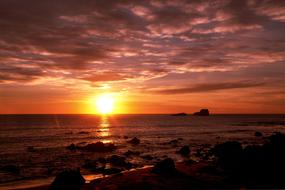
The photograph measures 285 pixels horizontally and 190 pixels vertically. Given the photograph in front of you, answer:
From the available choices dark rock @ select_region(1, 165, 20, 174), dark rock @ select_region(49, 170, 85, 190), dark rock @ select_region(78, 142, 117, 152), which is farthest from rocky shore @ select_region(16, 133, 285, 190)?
dark rock @ select_region(78, 142, 117, 152)

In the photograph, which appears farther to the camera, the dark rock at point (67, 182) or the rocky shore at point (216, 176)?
the rocky shore at point (216, 176)

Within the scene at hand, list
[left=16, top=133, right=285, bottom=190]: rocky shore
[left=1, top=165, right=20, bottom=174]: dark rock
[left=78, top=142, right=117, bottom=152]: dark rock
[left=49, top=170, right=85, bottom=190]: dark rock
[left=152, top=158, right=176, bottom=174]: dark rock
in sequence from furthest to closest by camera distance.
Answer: [left=78, top=142, right=117, bottom=152]: dark rock → [left=1, top=165, right=20, bottom=174]: dark rock → [left=152, top=158, right=176, bottom=174]: dark rock → [left=16, top=133, right=285, bottom=190]: rocky shore → [left=49, top=170, right=85, bottom=190]: dark rock

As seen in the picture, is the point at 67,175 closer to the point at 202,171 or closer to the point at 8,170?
the point at 202,171

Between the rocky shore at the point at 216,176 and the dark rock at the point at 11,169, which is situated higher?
the rocky shore at the point at 216,176

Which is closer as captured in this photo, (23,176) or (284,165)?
(284,165)

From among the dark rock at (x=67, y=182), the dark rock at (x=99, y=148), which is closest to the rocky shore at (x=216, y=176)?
the dark rock at (x=67, y=182)

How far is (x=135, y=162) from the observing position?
45406 mm

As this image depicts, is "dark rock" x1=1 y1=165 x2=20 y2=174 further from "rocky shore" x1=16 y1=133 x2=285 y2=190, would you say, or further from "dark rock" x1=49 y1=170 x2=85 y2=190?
"dark rock" x1=49 y1=170 x2=85 y2=190

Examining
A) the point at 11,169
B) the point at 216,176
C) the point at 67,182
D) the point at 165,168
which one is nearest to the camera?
the point at 67,182

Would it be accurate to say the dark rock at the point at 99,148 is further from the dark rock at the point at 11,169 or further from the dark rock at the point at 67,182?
the dark rock at the point at 67,182

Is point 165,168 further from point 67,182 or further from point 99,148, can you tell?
point 99,148

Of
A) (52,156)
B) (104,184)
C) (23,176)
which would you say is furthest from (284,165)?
(52,156)

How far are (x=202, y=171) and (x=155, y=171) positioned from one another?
17.4 feet

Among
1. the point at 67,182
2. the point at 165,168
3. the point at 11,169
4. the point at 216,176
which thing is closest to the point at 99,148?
the point at 11,169
